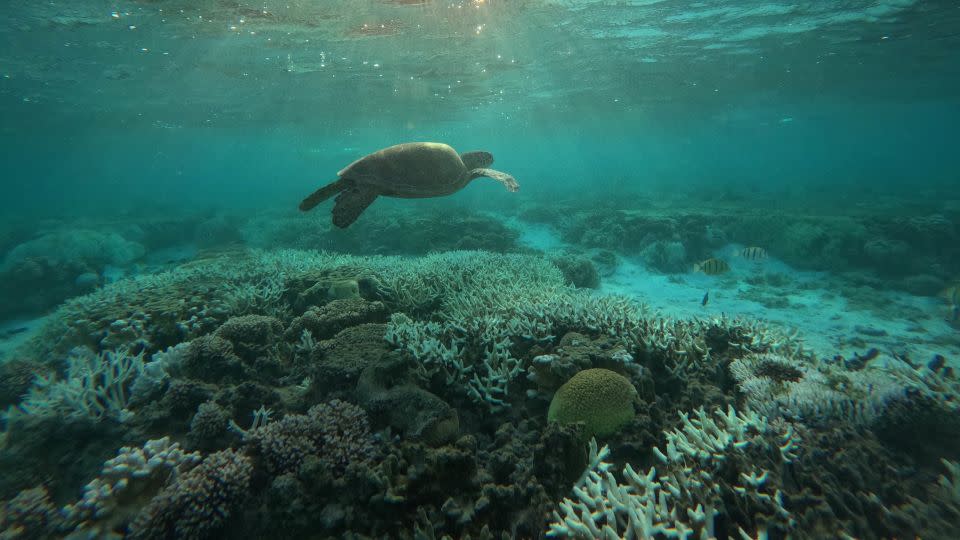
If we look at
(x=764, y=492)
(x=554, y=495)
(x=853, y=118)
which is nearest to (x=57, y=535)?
(x=554, y=495)

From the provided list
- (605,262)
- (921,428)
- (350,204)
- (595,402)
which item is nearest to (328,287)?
(350,204)

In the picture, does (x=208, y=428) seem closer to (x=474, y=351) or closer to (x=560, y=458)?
(x=474, y=351)

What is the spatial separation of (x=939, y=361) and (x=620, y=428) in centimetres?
393

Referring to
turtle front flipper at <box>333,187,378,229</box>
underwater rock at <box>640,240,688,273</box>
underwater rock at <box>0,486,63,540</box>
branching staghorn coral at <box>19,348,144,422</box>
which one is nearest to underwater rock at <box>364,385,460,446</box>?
underwater rock at <box>0,486,63,540</box>

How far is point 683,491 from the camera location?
279cm

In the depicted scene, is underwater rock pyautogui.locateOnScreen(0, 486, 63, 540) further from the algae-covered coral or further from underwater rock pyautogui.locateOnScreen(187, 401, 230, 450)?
underwater rock pyautogui.locateOnScreen(187, 401, 230, 450)

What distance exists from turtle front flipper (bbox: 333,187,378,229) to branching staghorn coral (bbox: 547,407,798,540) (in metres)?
4.36

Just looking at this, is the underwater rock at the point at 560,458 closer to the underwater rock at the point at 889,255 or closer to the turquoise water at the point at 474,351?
the turquoise water at the point at 474,351

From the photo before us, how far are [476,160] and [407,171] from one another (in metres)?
1.81

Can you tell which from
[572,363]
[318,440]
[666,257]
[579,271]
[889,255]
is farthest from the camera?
[666,257]

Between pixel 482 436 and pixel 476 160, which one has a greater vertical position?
pixel 476 160

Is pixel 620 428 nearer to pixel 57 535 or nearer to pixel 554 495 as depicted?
pixel 554 495

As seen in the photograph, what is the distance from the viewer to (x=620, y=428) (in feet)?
11.6

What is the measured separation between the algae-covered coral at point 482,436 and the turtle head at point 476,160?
2984 millimetres
